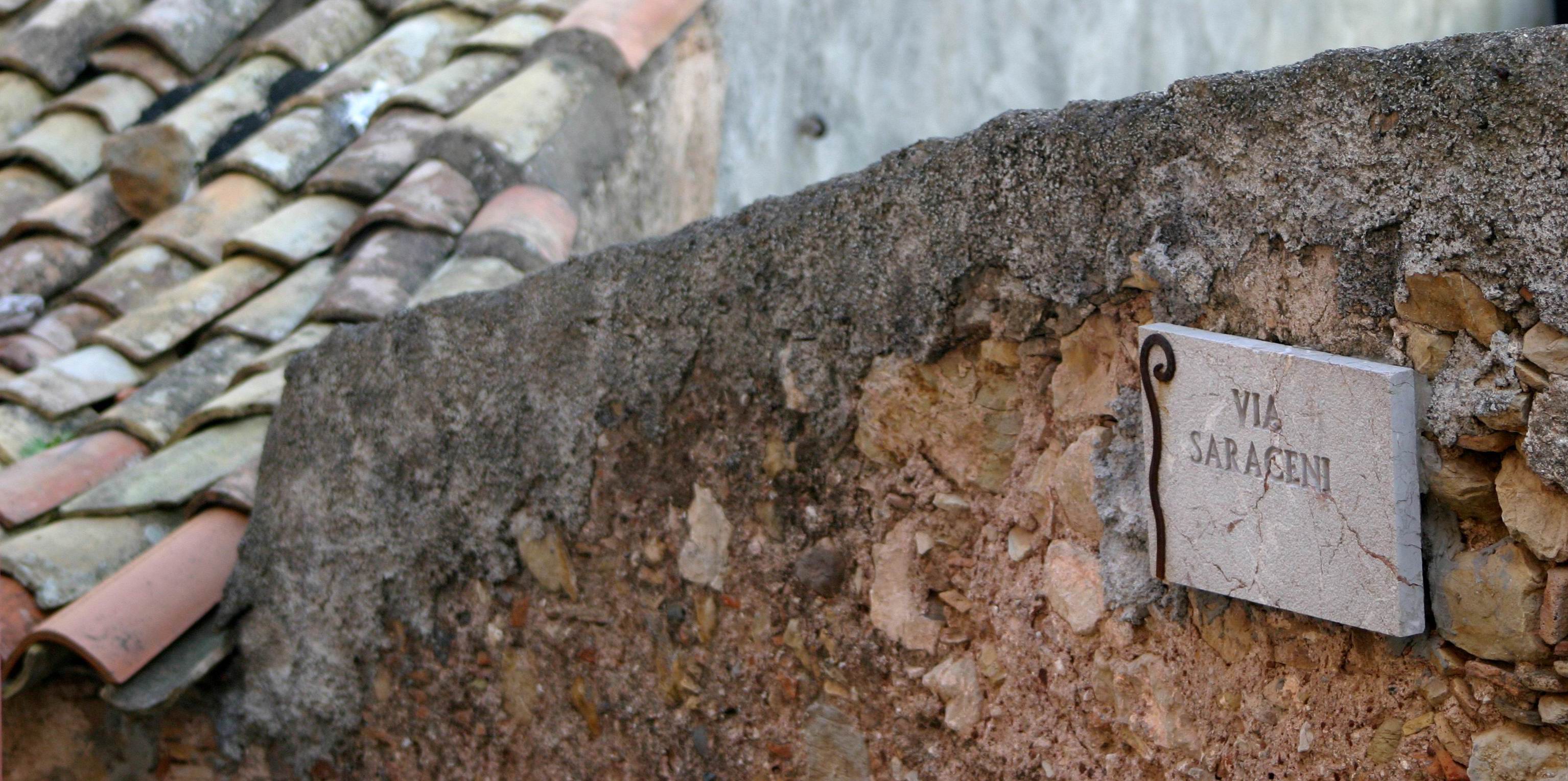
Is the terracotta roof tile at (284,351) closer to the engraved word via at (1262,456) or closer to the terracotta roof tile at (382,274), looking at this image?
the terracotta roof tile at (382,274)

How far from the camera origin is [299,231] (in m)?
3.53

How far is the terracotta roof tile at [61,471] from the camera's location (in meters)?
2.99

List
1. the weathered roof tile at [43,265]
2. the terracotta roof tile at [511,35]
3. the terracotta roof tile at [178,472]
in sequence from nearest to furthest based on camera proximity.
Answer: the terracotta roof tile at [178,472], the weathered roof tile at [43,265], the terracotta roof tile at [511,35]

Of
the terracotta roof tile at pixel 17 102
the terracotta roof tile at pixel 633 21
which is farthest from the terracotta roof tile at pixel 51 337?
the terracotta roof tile at pixel 633 21

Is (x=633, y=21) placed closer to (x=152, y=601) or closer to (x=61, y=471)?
(x=61, y=471)

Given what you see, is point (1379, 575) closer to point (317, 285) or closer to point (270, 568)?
point (270, 568)

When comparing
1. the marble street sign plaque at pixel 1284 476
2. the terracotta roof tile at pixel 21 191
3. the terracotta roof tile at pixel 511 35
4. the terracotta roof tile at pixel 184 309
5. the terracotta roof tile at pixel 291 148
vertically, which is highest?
the marble street sign plaque at pixel 1284 476

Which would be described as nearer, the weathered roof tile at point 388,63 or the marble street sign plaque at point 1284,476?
the marble street sign plaque at point 1284,476

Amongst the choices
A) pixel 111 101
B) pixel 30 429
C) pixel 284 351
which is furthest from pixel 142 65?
pixel 284 351

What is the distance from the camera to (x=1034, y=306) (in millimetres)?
1697

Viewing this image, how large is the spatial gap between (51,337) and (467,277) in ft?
3.82

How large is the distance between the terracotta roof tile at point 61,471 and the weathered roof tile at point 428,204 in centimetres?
67

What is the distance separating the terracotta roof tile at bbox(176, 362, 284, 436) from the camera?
3.02m

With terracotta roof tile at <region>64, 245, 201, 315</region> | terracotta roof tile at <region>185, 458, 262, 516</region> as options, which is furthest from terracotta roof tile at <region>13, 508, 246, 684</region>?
terracotta roof tile at <region>64, 245, 201, 315</region>
